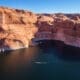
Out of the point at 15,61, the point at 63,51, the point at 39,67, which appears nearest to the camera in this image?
the point at 39,67

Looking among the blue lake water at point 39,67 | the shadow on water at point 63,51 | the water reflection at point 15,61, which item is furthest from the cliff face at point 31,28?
the blue lake water at point 39,67

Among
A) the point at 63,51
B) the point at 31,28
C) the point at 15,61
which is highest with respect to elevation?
the point at 31,28

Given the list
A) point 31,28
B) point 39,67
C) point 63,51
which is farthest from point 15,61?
point 31,28

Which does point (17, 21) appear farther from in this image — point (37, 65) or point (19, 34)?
point (37, 65)

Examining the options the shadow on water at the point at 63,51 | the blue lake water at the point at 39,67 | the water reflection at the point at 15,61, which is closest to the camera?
the blue lake water at the point at 39,67

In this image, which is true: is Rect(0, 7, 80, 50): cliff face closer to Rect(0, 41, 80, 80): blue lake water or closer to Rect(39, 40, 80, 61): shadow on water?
Rect(39, 40, 80, 61): shadow on water

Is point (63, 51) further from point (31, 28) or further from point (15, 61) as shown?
point (31, 28)

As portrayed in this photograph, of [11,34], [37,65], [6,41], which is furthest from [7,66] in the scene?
[11,34]

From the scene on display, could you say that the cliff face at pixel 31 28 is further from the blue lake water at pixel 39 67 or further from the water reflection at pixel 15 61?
the blue lake water at pixel 39 67
